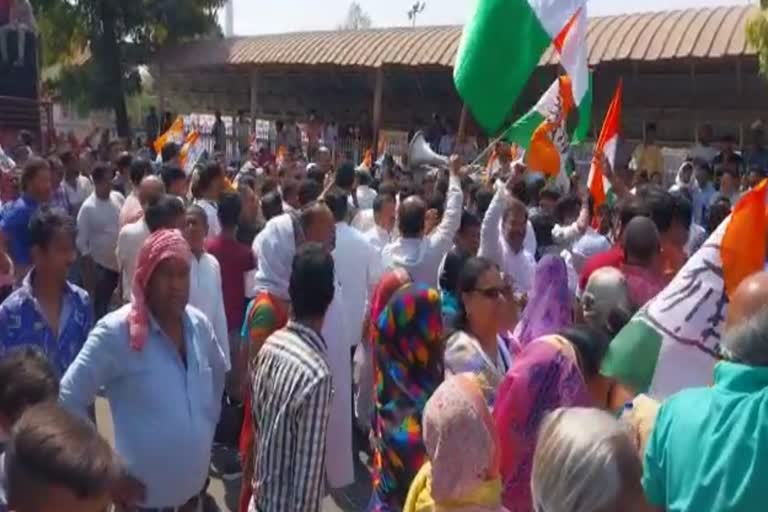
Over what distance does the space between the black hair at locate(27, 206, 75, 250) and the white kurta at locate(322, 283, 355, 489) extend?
45.7 inches

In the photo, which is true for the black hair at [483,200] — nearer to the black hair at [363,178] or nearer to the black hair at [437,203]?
the black hair at [437,203]

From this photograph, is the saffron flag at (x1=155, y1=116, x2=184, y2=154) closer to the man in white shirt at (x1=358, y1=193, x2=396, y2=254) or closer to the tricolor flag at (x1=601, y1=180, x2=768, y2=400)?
the man in white shirt at (x1=358, y1=193, x2=396, y2=254)

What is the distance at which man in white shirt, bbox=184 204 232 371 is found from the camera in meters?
5.48

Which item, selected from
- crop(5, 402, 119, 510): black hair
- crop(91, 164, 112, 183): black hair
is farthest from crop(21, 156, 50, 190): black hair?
crop(5, 402, 119, 510): black hair

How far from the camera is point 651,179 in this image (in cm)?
1464

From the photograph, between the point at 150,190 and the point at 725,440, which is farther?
the point at 150,190

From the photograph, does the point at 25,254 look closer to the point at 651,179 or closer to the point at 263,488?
the point at 263,488

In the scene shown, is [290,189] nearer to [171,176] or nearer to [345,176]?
[345,176]

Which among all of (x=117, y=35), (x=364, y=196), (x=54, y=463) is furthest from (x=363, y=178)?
(x=117, y=35)

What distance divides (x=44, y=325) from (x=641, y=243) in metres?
2.57

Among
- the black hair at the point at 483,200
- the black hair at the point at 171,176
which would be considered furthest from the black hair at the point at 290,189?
the black hair at the point at 483,200

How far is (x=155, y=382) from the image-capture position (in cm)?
380

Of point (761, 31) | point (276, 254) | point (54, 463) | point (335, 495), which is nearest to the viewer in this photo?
point (54, 463)

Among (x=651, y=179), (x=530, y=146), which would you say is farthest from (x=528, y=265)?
(x=651, y=179)
